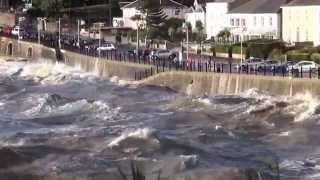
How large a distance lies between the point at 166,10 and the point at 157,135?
2794 inches

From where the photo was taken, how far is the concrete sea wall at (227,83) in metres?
40.6

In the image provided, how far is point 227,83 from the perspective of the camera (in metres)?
45.7

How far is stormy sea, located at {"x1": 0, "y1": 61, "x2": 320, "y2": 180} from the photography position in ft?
78.6

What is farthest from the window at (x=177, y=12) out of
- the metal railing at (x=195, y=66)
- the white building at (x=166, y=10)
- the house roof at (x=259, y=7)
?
the metal railing at (x=195, y=66)

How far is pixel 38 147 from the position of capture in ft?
93.5

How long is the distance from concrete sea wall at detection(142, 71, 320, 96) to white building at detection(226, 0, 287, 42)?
20.5 meters

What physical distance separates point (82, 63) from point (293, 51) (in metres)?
20.0

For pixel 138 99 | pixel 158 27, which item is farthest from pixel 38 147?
pixel 158 27

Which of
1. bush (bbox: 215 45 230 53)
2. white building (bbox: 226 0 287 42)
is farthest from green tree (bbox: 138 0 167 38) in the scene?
bush (bbox: 215 45 230 53)

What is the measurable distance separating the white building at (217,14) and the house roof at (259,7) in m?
0.98

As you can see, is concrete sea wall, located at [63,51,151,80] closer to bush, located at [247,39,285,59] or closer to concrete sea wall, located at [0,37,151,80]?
concrete sea wall, located at [0,37,151,80]

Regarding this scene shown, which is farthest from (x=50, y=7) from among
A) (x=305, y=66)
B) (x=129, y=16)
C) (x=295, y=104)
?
(x=295, y=104)

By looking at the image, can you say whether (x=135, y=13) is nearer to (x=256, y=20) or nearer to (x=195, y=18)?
(x=195, y=18)

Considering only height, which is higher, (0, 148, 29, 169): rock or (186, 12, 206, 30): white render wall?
(186, 12, 206, 30): white render wall
